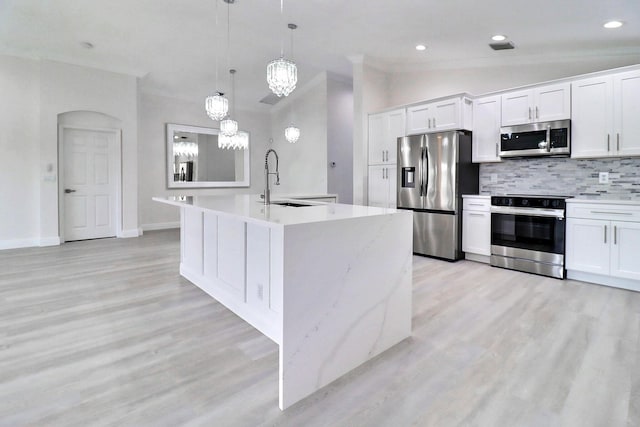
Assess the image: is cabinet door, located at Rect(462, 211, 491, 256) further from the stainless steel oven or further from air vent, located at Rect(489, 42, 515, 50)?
air vent, located at Rect(489, 42, 515, 50)

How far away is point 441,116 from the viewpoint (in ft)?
15.6

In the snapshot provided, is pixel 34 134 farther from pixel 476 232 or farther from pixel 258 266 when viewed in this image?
pixel 476 232

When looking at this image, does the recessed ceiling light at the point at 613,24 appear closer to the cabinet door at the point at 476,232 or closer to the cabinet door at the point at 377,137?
the cabinet door at the point at 476,232

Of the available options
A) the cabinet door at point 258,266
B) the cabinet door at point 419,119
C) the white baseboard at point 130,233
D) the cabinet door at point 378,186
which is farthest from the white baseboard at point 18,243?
the cabinet door at point 419,119

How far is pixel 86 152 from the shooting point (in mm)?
6000

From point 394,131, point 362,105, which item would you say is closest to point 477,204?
point 394,131

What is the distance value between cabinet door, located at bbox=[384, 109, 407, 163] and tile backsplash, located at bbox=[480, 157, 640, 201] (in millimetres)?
1264

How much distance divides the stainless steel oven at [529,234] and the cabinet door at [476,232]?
3.4 inches

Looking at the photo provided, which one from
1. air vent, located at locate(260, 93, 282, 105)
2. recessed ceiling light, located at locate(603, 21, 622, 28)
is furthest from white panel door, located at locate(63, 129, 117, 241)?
recessed ceiling light, located at locate(603, 21, 622, 28)

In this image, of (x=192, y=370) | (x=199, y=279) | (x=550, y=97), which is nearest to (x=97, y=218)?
(x=199, y=279)

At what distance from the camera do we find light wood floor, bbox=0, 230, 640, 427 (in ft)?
5.26

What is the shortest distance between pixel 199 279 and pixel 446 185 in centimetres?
330

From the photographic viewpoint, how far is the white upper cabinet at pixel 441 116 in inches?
180

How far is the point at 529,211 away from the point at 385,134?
2.37 metres
